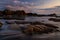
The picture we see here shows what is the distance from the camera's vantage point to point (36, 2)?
46.6 inches

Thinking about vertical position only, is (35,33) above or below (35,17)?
below

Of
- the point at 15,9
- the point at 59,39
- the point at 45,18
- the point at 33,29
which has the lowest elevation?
the point at 59,39

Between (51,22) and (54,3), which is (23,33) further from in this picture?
(54,3)

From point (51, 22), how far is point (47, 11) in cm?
12

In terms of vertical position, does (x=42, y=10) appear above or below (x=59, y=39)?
above

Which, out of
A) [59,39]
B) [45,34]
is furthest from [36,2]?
[59,39]

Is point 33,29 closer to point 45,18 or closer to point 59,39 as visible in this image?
point 45,18

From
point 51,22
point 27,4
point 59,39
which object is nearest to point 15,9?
point 27,4

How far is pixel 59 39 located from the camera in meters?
1.19

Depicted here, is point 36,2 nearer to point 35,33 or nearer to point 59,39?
point 35,33

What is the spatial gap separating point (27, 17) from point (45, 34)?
253 millimetres

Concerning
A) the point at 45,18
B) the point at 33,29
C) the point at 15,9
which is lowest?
the point at 33,29

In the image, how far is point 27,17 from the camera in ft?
3.90

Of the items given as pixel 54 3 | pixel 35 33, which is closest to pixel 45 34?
pixel 35 33
